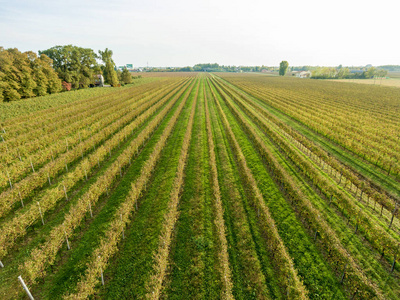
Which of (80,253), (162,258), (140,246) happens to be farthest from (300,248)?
(80,253)

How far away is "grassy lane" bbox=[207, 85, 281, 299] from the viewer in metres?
9.28

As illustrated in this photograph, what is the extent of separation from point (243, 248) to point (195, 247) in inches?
111

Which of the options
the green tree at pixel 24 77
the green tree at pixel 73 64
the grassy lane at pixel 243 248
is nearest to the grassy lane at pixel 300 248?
the grassy lane at pixel 243 248

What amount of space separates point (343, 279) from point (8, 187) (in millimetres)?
24472

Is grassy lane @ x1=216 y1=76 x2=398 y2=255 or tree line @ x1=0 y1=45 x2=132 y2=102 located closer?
grassy lane @ x1=216 y1=76 x2=398 y2=255

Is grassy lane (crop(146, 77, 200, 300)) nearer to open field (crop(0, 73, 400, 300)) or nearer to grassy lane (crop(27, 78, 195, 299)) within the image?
open field (crop(0, 73, 400, 300))

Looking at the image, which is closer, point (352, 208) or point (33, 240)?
point (33, 240)

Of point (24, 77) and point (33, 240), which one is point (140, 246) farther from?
point (24, 77)

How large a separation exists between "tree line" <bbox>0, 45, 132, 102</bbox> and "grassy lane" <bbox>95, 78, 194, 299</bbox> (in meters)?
55.3

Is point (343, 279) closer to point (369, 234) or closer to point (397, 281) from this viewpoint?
point (397, 281)

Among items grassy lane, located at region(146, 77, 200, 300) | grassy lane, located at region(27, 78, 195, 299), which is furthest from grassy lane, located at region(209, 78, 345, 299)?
grassy lane, located at region(27, 78, 195, 299)

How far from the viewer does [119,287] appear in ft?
30.3

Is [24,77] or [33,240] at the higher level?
[24,77]

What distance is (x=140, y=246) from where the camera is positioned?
11.4 meters
